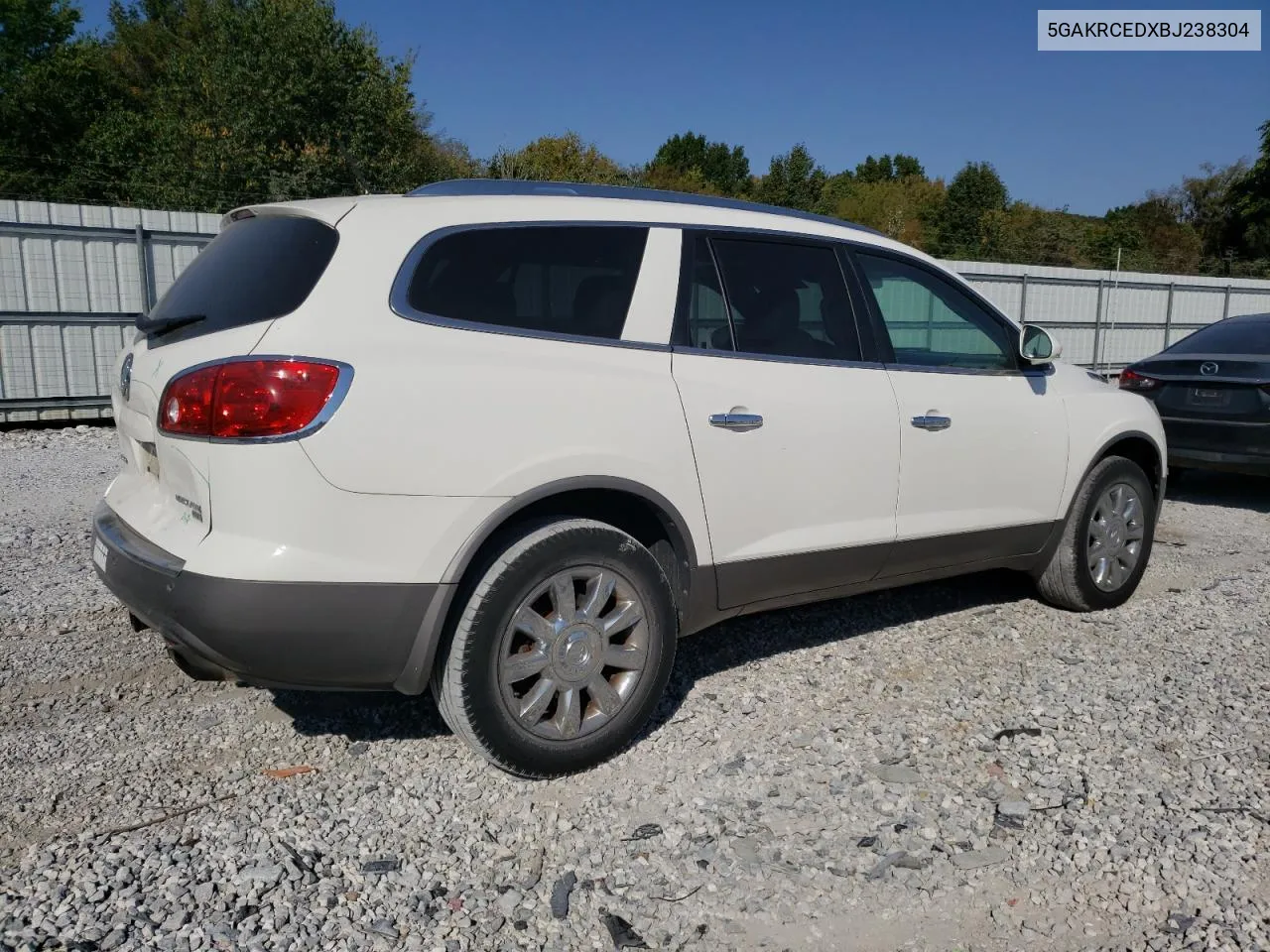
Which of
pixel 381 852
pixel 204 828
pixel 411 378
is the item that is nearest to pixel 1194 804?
pixel 381 852

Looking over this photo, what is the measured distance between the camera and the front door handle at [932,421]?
3.98 metres

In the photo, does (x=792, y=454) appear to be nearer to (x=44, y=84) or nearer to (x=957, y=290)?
(x=957, y=290)

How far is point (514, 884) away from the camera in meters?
2.65

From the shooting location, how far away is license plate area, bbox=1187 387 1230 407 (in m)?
7.64

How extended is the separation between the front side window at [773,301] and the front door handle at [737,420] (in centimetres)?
26

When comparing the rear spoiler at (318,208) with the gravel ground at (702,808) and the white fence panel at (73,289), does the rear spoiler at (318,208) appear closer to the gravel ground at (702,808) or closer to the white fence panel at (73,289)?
the gravel ground at (702,808)

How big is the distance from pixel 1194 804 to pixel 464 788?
222 centimetres

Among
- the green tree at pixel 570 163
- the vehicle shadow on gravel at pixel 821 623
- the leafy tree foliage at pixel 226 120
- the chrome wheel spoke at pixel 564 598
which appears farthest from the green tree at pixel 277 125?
the chrome wheel spoke at pixel 564 598

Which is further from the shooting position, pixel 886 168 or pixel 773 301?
pixel 886 168

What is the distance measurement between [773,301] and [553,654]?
1.54 metres

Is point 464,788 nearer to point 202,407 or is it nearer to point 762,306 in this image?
point 202,407

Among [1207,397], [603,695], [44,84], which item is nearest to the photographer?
[603,695]

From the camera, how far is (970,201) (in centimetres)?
6212

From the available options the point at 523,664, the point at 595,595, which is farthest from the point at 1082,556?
the point at 523,664
